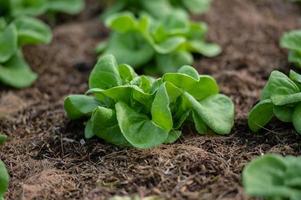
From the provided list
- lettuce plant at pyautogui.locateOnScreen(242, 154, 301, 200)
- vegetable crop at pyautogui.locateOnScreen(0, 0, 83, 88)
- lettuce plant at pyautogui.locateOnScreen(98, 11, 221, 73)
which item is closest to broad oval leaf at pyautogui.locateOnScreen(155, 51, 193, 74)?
lettuce plant at pyautogui.locateOnScreen(98, 11, 221, 73)

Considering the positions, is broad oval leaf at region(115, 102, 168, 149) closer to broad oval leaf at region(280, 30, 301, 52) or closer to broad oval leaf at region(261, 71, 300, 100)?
broad oval leaf at region(261, 71, 300, 100)

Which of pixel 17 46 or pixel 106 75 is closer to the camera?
pixel 106 75

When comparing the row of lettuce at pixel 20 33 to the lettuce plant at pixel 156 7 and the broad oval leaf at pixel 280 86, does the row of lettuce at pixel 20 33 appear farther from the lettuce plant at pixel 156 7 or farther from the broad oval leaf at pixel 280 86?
the broad oval leaf at pixel 280 86

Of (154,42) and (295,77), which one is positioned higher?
(295,77)

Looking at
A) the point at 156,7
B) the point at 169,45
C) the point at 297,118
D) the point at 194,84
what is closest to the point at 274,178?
the point at 297,118

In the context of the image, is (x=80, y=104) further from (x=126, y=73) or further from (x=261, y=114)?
(x=261, y=114)

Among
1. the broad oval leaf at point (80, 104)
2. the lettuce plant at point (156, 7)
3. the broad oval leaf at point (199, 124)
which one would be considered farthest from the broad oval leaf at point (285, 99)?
the lettuce plant at point (156, 7)

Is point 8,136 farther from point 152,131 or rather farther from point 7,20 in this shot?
point 7,20
